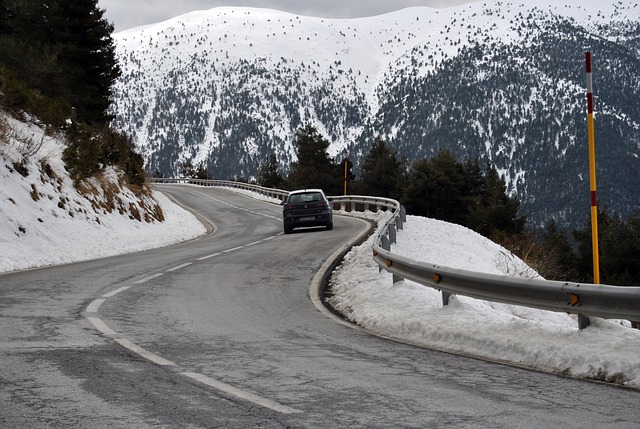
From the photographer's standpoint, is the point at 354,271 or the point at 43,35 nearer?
the point at 354,271

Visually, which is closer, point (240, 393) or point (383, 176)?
point (240, 393)

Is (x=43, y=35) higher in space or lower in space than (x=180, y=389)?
higher

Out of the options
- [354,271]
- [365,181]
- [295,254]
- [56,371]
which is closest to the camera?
[56,371]

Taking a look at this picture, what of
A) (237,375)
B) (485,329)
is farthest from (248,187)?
(237,375)

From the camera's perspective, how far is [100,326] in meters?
8.20

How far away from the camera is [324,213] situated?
88.4ft

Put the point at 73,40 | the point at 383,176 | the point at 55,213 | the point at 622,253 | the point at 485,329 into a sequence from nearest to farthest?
the point at 485,329, the point at 55,213, the point at 73,40, the point at 622,253, the point at 383,176

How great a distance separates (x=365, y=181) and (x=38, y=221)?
6760 cm

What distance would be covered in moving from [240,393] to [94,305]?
5.44 meters

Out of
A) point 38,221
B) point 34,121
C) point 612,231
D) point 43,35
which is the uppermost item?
point 43,35

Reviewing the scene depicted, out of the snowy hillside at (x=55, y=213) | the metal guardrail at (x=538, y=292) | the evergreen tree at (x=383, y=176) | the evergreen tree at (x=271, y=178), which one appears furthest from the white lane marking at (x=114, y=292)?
the evergreen tree at (x=271, y=178)

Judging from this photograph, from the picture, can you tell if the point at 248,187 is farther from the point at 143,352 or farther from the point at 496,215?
the point at 143,352

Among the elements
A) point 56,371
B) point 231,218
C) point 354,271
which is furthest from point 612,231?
point 56,371

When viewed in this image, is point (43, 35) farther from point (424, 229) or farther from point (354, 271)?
point (354, 271)
